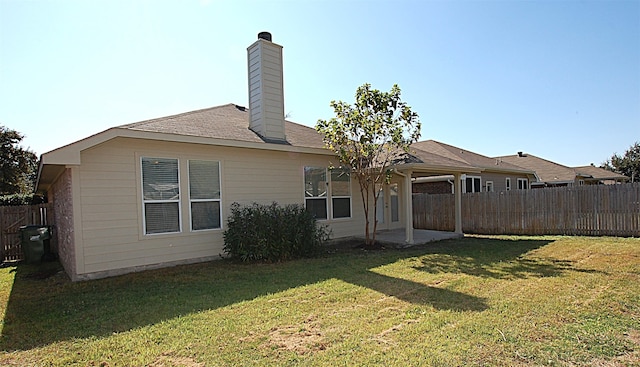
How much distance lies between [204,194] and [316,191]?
132 inches

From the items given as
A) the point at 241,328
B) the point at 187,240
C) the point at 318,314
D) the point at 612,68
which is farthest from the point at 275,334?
the point at 612,68

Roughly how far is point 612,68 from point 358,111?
9231 millimetres

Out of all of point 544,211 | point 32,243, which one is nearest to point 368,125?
point 544,211

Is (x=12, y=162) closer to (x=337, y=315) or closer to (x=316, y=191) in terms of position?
(x=316, y=191)

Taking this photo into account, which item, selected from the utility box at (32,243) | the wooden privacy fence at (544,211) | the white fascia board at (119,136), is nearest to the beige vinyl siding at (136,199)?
the white fascia board at (119,136)

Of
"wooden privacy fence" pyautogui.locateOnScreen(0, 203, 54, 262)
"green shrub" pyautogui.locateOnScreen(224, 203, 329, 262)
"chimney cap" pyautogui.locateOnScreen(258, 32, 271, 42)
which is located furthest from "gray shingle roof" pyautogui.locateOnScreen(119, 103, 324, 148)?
"wooden privacy fence" pyautogui.locateOnScreen(0, 203, 54, 262)

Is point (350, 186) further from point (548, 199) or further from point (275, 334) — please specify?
point (275, 334)

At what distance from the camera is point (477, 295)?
4848 mm

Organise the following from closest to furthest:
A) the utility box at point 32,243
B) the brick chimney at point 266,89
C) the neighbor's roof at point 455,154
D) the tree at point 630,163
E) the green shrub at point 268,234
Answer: the green shrub at point 268,234 → the utility box at point 32,243 → the brick chimney at point 266,89 → the neighbor's roof at point 455,154 → the tree at point 630,163

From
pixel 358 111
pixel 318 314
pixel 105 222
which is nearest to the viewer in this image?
pixel 318 314

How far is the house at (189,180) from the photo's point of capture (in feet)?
21.7

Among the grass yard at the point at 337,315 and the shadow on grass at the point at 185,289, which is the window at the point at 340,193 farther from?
the grass yard at the point at 337,315

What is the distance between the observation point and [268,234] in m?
7.81

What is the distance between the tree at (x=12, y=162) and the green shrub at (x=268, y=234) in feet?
71.4
